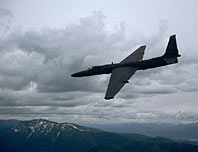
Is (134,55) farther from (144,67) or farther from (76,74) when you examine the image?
(76,74)

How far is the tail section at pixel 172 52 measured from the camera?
4725 centimetres

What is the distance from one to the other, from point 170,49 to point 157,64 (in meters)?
4.89

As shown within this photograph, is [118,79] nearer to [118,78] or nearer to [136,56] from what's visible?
[118,78]

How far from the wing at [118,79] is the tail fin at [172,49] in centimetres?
922

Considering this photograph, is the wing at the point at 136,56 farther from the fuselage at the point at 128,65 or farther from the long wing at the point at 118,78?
the fuselage at the point at 128,65

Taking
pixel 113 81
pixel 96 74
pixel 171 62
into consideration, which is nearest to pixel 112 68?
pixel 96 74

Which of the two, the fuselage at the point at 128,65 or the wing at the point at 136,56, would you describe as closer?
the fuselage at the point at 128,65

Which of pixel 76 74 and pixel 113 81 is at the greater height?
pixel 76 74

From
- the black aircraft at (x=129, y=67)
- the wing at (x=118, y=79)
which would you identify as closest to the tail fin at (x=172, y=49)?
the black aircraft at (x=129, y=67)

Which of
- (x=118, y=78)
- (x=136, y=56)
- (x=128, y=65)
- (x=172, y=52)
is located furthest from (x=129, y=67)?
(x=172, y=52)

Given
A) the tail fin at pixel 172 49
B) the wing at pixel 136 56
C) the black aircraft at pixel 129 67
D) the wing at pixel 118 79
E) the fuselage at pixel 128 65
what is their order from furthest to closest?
the wing at pixel 136 56
the fuselage at pixel 128 65
the tail fin at pixel 172 49
the black aircraft at pixel 129 67
the wing at pixel 118 79

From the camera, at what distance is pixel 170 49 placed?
157 ft

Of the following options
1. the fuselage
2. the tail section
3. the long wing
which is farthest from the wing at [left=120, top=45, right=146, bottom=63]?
the tail section

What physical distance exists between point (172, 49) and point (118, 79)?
54.9ft
